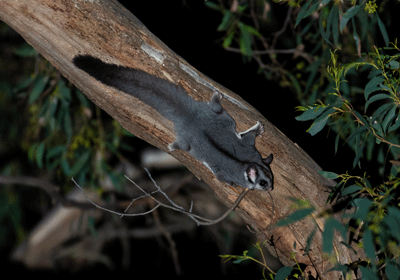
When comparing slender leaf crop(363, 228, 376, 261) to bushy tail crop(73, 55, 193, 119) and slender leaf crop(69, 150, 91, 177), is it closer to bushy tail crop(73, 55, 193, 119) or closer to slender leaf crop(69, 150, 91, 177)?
bushy tail crop(73, 55, 193, 119)

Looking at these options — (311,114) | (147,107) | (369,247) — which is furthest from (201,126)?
(369,247)

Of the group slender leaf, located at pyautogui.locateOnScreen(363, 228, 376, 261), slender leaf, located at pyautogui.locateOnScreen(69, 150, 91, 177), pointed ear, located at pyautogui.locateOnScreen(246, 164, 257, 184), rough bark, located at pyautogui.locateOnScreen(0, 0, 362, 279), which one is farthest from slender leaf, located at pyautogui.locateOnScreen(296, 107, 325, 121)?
slender leaf, located at pyautogui.locateOnScreen(69, 150, 91, 177)

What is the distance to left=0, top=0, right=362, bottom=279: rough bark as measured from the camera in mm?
1777

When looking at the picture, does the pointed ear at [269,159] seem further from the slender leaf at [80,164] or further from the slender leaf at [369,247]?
the slender leaf at [80,164]

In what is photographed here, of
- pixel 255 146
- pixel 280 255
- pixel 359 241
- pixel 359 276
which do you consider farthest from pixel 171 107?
pixel 359 276

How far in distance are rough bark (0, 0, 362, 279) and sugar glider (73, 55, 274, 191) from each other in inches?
1.6

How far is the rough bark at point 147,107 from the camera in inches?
70.0

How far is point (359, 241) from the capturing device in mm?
1826

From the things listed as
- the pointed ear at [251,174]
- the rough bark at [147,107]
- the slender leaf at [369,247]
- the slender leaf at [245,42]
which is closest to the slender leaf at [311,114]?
the rough bark at [147,107]

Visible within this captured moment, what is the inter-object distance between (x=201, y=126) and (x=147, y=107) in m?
0.43

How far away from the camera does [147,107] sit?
1.94 m

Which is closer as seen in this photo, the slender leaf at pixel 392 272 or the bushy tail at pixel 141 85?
the slender leaf at pixel 392 272

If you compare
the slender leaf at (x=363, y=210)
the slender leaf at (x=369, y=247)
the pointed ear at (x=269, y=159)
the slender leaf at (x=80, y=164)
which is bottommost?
the slender leaf at (x=80, y=164)

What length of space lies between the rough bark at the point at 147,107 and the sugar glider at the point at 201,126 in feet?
0.14
